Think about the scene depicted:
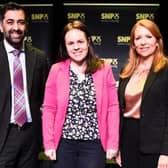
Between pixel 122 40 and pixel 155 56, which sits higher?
pixel 122 40

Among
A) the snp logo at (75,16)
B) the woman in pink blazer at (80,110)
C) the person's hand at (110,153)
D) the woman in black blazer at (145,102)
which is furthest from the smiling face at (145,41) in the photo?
the snp logo at (75,16)

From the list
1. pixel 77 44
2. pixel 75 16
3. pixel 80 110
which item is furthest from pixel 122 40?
pixel 80 110

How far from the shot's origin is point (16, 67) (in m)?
3.24

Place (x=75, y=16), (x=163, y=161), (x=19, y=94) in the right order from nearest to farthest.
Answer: (x=163, y=161), (x=19, y=94), (x=75, y=16)

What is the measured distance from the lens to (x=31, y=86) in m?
3.28

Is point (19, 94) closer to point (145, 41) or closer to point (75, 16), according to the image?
point (145, 41)

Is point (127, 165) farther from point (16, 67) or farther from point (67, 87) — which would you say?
point (16, 67)

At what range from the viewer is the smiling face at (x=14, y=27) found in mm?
3240

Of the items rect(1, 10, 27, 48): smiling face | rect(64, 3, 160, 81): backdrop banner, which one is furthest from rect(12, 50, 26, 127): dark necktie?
rect(64, 3, 160, 81): backdrop banner

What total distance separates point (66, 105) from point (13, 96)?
1.37ft

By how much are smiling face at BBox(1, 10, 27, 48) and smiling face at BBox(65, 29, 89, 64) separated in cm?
37

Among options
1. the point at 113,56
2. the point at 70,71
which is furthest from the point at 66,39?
the point at 113,56

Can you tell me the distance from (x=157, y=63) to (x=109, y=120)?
47cm

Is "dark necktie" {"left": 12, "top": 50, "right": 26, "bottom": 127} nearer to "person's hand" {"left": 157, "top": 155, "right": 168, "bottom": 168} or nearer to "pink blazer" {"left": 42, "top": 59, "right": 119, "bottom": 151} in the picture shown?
"pink blazer" {"left": 42, "top": 59, "right": 119, "bottom": 151}
